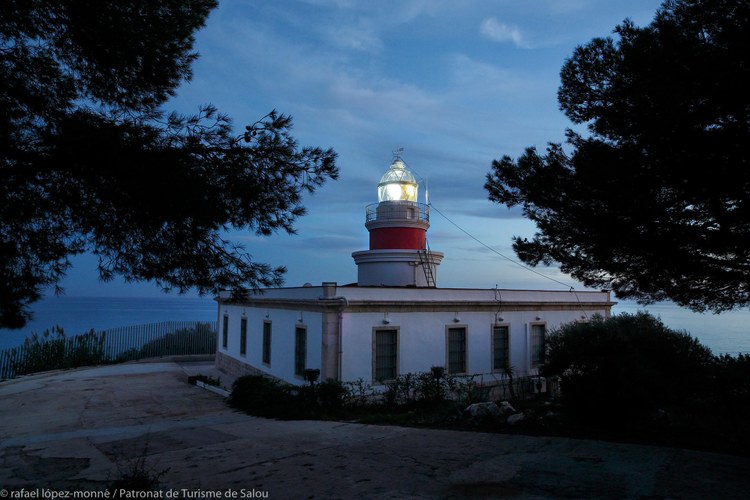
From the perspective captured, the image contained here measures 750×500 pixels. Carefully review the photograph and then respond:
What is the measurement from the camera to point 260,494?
5.29 metres

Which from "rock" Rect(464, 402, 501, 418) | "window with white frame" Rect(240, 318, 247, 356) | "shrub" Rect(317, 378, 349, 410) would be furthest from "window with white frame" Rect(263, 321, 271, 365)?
"rock" Rect(464, 402, 501, 418)

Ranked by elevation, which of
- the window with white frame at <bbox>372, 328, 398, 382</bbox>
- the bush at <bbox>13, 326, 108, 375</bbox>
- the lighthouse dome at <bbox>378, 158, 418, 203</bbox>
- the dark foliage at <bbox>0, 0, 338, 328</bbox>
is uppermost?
the lighthouse dome at <bbox>378, 158, 418, 203</bbox>

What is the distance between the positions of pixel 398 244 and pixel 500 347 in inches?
254

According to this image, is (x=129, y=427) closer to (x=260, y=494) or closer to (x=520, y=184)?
(x=260, y=494)

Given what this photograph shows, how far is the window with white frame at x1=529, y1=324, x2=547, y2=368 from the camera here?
1864 centimetres

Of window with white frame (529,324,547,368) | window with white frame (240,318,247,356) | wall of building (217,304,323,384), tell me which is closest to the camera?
wall of building (217,304,323,384)

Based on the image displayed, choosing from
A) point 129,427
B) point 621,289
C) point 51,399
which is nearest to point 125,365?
point 51,399

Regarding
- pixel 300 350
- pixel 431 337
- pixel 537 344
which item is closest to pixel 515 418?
pixel 431 337

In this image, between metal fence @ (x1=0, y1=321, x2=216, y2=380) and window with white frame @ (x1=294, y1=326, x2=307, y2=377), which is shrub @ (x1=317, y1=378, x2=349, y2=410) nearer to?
window with white frame @ (x1=294, y1=326, x2=307, y2=377)

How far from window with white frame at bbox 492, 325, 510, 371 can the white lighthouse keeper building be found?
0.04 meters

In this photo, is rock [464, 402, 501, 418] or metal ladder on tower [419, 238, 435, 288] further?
metal ladder on tower [419, 238, 435, 288]

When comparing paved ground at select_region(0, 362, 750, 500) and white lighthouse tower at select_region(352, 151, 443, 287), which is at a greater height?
white lighthouse tower at select_region(352, 151, 443, 287)

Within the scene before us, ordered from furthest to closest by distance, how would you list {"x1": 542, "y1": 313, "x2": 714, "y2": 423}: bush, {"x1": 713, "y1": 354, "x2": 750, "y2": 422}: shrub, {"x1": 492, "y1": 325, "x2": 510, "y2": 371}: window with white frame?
{"x1": 492, "y1": 325, "x2": 510, "y2": 371}: window with white frame, {"x1": 713, "y1": 354, "x2": 750, "y2": 422}: shrub, {"x1": 542, "y1": 313, "x2": 714, "y2": 423}: bush

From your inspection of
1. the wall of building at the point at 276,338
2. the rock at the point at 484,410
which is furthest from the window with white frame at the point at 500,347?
the rock at the point at 484,410
